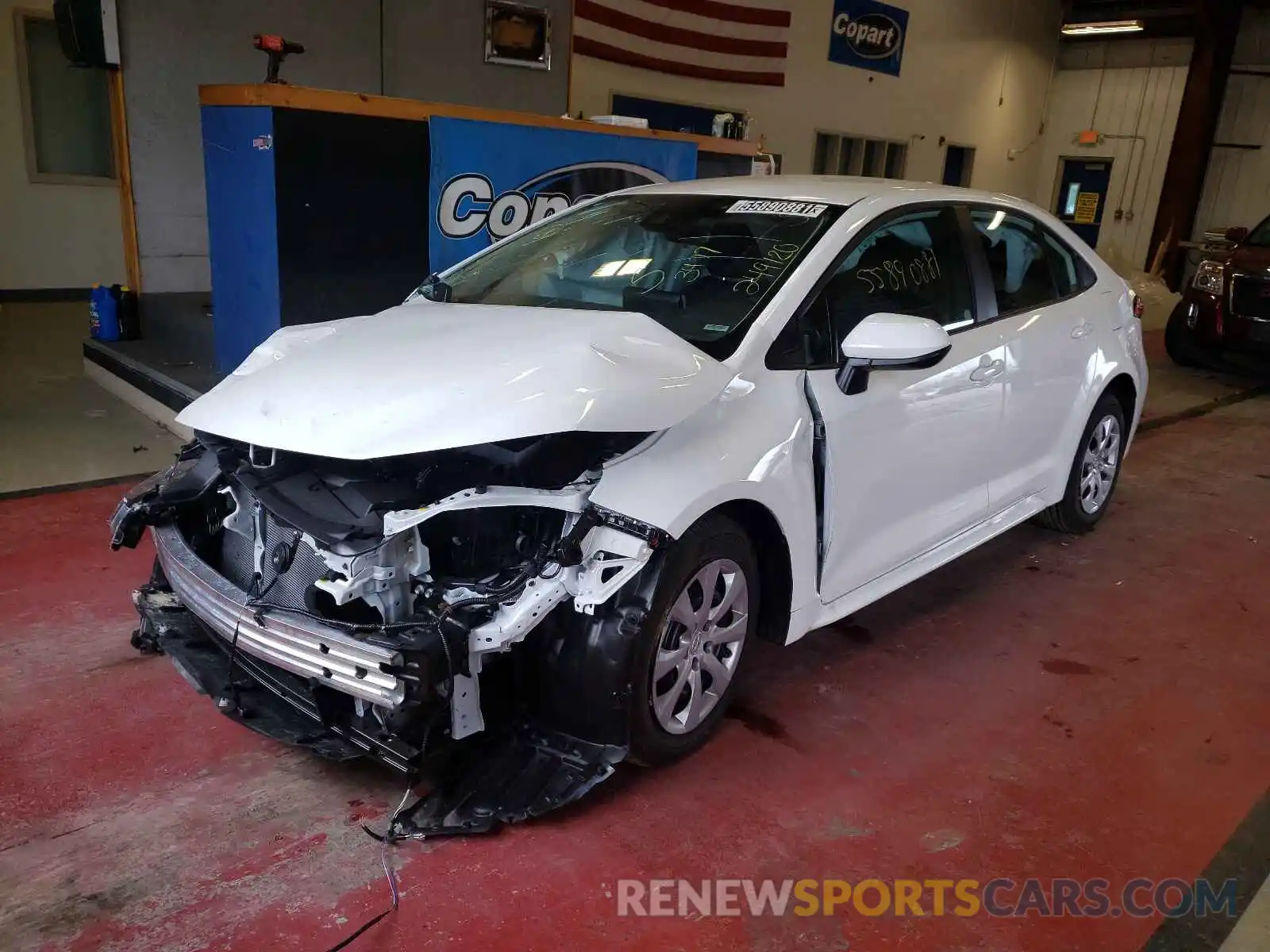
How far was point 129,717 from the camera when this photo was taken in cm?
268

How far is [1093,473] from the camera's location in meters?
4.38

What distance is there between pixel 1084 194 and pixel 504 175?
14.1 m

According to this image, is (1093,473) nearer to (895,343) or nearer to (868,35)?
(895,343)

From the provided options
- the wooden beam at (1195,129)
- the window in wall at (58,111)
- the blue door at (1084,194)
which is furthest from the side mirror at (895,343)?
the blue door at (1084,194)

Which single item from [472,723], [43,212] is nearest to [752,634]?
[472,723]

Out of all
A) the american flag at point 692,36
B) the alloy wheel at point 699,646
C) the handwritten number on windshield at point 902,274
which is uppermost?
Answer: the american flag at point 692,36

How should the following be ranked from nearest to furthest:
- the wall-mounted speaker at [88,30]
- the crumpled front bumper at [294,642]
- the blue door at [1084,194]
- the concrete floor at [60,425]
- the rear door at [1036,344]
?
the crumpled front bumper at [294,642] → the rear door at [1036,344] → the concrete floor at [60,425] → the wall-mounted speaker at [88,30] → the blue door at [1084,194]

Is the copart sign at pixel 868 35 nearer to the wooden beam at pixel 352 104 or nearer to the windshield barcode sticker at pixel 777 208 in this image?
the wooden beam at pixel 352 104

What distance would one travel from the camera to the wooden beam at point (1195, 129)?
14.1 metres

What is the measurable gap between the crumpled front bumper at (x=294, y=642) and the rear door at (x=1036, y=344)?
7.76ft

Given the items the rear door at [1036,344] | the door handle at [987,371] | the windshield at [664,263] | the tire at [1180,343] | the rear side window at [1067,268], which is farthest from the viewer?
the tire at [1180,343]

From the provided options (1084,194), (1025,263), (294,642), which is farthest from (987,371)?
(1084,194)

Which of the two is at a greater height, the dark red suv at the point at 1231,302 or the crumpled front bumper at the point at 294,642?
the dark red suv at the point at 1231,302

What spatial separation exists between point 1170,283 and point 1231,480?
1108cm
